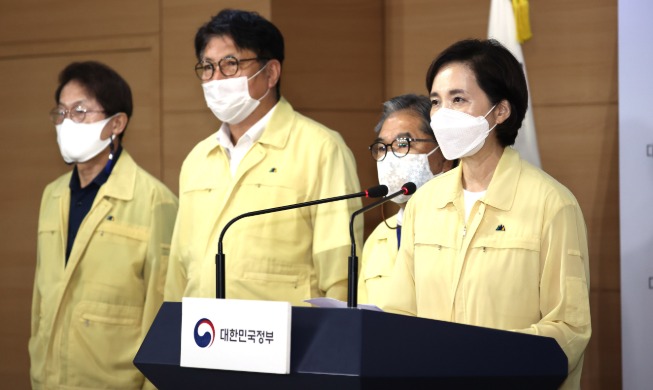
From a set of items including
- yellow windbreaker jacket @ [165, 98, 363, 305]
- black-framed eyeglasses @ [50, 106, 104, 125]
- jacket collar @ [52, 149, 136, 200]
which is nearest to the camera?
yellow windbreaker jacket @ [165, 98, 363, 305]

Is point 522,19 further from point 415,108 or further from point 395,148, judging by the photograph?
point 395,148

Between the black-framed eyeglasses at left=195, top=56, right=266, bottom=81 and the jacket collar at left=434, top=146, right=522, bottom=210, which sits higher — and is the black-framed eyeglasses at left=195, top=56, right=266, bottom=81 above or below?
above

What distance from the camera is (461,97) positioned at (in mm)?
2881

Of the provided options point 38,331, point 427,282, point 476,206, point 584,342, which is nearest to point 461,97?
point 476,206

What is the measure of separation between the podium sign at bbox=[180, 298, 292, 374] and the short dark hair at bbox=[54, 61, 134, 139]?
7.71 feet

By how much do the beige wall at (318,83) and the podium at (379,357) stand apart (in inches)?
102

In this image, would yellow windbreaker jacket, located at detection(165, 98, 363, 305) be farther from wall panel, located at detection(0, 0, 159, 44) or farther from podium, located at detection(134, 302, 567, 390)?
wall panel, located at detection(0, 0, 159, 44)

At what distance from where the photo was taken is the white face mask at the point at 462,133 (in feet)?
9.31

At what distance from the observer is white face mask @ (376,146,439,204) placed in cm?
348

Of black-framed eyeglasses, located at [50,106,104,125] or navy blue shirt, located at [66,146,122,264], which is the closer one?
navy blue shirt, located at [66,146,122,264]

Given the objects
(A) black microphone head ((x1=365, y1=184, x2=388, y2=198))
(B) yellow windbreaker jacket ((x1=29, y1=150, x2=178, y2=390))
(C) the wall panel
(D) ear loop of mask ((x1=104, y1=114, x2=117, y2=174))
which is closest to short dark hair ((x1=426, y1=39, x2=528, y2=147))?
(A) black microphone head ((x1=365, y1=184, x2=388, y2=198))

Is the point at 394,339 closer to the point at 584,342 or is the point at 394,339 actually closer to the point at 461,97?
the point at 584,342

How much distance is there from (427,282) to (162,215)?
1730 mm

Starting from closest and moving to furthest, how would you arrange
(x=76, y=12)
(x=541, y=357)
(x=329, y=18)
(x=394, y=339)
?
(x=394, y=339) → (x=541, y=357) → (x=329, y=18) → (x=76, y=12)
